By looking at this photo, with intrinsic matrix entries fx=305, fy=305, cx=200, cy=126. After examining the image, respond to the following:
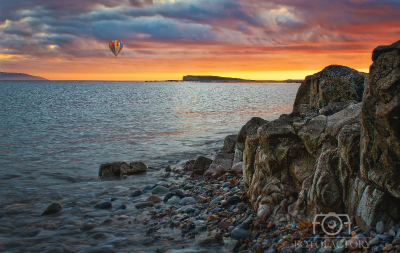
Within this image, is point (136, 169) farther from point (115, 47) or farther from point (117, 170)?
point (115, 47)

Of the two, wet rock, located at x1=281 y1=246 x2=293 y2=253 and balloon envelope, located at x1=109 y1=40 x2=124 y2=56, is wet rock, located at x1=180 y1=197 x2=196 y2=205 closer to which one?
wet rock, located at x1=281 y1=246 x2=293 y2=253

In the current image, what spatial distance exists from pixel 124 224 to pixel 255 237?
4.26m

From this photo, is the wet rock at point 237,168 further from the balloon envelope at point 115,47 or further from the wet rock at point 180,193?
the balloon envelope at point 115,47

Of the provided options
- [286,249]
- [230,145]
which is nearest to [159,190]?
[230,145]

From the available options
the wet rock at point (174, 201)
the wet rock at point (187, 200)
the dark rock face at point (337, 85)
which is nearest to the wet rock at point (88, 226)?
the wet rock at point (174, 201)

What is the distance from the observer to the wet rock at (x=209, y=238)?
7879mm

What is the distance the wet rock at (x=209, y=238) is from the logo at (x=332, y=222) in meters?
2.42

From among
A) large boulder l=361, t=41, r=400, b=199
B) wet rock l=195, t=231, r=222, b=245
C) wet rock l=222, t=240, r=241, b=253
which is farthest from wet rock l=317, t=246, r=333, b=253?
wet rock l=195, t=231, r=222, b=245

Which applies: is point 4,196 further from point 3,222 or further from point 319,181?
point 319,181

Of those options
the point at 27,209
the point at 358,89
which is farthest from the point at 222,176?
the point at 27,209

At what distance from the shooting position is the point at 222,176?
13570mm

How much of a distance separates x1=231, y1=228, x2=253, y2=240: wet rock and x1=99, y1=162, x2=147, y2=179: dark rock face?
27.7 feet

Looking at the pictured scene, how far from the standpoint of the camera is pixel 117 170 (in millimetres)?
15180

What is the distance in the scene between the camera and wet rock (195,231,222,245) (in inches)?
310
